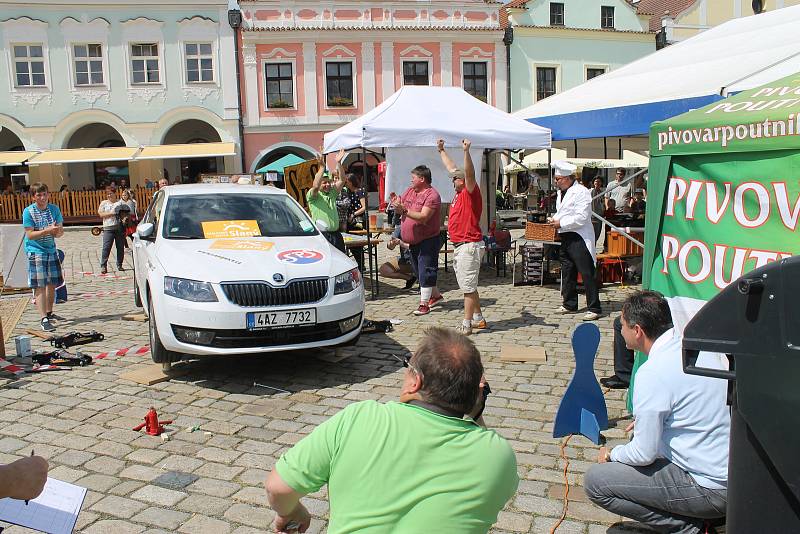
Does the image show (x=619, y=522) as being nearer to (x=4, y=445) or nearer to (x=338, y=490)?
(x=338, y=490)

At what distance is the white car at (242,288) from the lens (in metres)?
5.67

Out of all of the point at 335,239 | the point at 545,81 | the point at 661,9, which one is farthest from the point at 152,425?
the point at 661,9

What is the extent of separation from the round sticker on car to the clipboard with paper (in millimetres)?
3805

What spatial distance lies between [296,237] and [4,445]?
3.19 metres

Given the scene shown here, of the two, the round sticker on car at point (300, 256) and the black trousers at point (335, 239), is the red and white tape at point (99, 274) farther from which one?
the round sticker on car at point (300, 256)

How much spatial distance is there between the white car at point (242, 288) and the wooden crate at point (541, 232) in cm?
452

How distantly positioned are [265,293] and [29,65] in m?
28.2

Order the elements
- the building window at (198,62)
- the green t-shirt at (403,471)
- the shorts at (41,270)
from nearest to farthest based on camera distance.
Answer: the green t-shirt at (403,471) < the shorts at (41,270) < the building window at (198,62)

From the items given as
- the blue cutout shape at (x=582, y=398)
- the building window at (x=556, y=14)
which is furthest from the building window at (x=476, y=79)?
the blue cutout shape at (x=582, y=398)

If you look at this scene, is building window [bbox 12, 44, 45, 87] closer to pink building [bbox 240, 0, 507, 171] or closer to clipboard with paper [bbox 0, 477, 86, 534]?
pink building [bbox 240, 0, 507, 171]

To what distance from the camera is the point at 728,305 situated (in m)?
1.96

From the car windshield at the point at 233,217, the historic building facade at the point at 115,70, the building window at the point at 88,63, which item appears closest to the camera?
the car windshield at the point at 233,217

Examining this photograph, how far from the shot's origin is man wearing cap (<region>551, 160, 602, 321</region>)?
330 inches

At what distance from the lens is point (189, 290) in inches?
227
